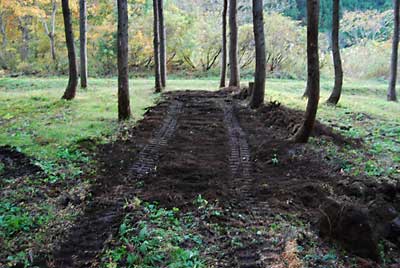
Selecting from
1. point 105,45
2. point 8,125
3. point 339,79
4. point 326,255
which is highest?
point 105,45

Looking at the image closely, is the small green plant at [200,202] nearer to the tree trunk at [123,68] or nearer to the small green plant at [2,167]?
the small green plant at [2,167]

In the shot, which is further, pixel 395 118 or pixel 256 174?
pixel 395 118

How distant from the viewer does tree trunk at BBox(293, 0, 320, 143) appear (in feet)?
29.3

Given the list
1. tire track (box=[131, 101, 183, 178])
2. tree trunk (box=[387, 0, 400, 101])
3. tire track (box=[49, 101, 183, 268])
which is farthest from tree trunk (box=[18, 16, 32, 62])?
tire track (box=[49, 101, 183, 268])

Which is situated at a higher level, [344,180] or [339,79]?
[339,79]

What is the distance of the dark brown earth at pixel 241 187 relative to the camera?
538 centimetres

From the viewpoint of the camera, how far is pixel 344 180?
24.3 feet

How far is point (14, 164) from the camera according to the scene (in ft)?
27.7

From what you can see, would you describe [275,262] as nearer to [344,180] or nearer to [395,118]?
[344,180]

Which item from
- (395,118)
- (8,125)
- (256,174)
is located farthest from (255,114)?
(8,125)

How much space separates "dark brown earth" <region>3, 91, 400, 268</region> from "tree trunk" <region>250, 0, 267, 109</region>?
2963 mm

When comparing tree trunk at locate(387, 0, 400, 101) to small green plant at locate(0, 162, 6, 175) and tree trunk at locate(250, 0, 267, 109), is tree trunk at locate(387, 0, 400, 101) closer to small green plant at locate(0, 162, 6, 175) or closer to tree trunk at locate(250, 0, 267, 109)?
tree trunk at locate(250, 0, 267, 109)

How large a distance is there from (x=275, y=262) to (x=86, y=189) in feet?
12.0

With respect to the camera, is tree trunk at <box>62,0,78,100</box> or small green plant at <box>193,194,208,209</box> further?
tree trunk at <box>62,0,78,100</box>
